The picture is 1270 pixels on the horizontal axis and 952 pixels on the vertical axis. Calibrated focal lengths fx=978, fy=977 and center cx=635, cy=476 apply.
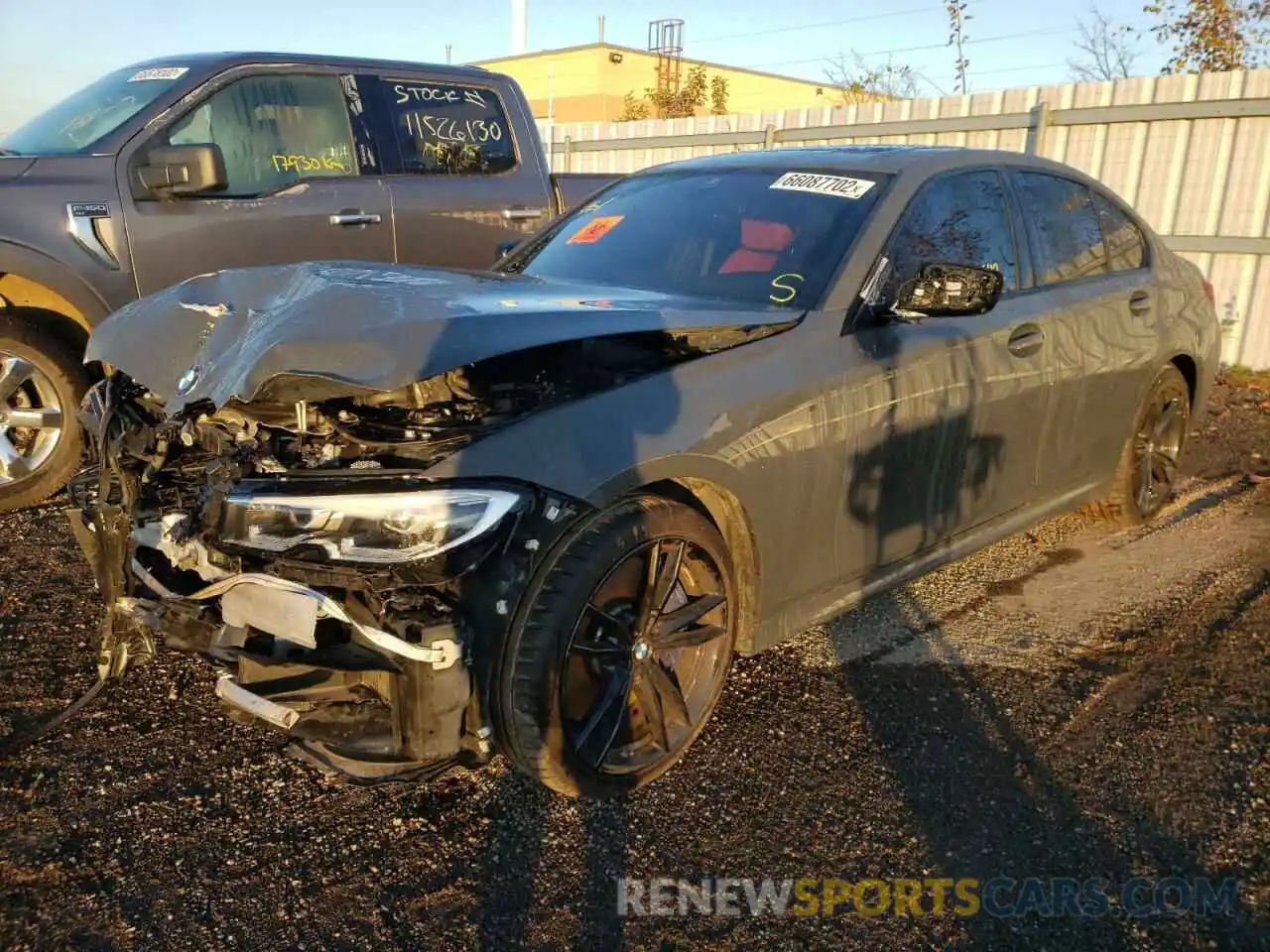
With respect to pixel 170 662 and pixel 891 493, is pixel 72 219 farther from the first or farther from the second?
pixel 891 493

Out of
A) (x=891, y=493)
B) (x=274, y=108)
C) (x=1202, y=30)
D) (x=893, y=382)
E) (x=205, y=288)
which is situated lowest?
(x=891, y=493)

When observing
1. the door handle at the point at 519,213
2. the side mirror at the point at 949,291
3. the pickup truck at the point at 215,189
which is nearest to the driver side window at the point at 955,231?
the side mirror at the point at 949,291

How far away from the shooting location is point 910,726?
3.10 meters

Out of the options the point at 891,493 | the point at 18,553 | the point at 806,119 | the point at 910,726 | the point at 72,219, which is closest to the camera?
the point at 910,726

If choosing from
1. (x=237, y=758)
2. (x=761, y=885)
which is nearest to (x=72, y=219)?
(x=237, y=758)

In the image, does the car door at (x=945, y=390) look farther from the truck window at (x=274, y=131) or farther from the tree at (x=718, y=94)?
the tree at (x=718, y=94)

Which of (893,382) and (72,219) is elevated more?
(72,219)

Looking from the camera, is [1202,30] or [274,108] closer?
[274,108]

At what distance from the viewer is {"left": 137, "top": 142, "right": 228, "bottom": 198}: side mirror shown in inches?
182

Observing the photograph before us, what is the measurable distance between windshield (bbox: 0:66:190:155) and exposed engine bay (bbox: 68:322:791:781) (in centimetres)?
286

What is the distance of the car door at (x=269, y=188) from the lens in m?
4.77

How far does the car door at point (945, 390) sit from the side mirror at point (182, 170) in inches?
130

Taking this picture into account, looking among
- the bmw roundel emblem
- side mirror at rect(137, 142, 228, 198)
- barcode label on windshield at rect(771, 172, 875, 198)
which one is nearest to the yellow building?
side mirror at rect(137, 142, 228, 198)

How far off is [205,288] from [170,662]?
133 centimetres
